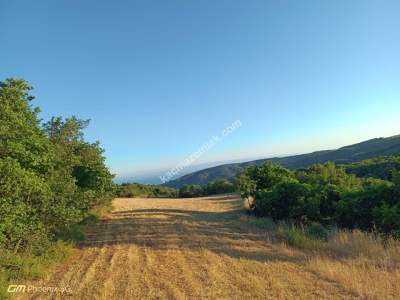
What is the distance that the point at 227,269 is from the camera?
7.79 metres

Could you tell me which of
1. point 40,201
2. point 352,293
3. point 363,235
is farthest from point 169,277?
point 363,235

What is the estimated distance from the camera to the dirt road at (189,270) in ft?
20.9

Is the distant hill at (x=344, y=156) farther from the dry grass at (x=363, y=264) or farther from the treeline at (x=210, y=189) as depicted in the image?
the dry grass at (x=363, y=264)

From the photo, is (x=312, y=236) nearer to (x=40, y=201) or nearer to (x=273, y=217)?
(x=273, y=217)

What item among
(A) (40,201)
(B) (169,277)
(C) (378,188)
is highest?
(A) (40,201)

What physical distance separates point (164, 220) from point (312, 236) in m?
8.70

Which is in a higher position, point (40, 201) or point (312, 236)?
point (40, 201)

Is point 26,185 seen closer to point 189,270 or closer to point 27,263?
point 27,263

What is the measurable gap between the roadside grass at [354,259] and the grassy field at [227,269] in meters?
0.02

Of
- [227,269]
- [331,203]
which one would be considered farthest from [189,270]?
[331,203]

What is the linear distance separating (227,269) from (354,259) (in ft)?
11.3

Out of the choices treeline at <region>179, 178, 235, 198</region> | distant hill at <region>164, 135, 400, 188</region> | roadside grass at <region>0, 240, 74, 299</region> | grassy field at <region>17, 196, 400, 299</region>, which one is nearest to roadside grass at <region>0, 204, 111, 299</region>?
roadside grass at <region>0, 240, 74, 299</region>

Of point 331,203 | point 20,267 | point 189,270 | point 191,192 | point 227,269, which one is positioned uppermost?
point 191,192

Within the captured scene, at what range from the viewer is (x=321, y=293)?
5992 mm
